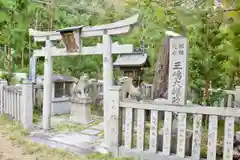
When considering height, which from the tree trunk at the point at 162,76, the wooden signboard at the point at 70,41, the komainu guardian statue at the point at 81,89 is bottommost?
the komainu guardian statue at the point at 81,89

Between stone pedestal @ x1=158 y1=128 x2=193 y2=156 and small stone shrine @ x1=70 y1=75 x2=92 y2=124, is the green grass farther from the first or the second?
small stone shrine @ x1=70 y1=75 x2=92 y2=124

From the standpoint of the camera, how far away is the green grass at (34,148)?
3842 mm

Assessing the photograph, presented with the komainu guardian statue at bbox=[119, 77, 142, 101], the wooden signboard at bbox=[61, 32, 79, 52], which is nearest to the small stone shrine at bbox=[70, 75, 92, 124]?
the komainu guardian statue at bbox=[119, 77, 142, 101]

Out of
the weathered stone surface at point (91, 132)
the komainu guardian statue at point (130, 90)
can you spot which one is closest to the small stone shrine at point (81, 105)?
the weathered stone surface at point (91, 132)

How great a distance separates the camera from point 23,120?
17.7 feet

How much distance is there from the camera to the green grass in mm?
3842

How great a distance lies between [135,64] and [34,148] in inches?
150

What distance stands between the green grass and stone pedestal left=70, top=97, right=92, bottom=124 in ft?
4.63

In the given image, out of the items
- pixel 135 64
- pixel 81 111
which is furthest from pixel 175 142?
pixel 135 64

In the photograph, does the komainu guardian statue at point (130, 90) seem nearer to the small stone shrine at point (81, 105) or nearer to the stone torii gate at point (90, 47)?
the small stone shrine at point (81, 105)

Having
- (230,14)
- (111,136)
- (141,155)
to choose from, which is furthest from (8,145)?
(230,14)

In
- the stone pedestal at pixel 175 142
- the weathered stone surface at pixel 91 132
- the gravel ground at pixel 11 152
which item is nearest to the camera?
the stone pedestal at pixel 175 142

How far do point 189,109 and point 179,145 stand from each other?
54cm

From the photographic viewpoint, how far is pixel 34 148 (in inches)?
Answer: 168
